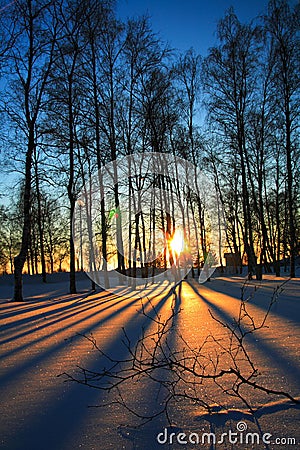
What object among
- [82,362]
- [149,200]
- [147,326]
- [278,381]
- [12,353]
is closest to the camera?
[278,381]

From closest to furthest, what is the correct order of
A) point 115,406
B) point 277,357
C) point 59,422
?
point 59,422 < point 115,406 < point 277,357

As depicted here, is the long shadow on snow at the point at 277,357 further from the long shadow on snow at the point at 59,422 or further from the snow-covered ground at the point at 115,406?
the long shadow on snow at the point at 59,422

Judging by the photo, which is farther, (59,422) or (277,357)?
(277,357)

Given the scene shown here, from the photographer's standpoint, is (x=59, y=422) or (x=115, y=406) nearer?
(x=59, y=422)

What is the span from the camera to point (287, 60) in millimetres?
15219

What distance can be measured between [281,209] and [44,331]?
2541cm

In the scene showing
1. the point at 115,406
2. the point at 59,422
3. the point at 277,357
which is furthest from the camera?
the point at 277,357

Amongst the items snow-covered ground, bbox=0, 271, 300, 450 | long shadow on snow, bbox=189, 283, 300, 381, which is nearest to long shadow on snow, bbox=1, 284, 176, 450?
snow-covered ground, bbox=0, 271, 300, 450

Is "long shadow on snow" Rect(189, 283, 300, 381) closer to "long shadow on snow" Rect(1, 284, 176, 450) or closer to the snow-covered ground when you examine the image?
the snow-covered ground

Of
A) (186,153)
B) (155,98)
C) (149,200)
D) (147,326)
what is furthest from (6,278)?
(147,326)

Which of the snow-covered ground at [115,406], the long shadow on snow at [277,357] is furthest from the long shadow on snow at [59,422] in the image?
the long shadow on snow at [277,357]

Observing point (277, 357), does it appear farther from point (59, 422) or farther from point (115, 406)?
point (59, 422)

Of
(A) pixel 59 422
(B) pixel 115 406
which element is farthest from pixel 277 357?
(A) pixel 59 422

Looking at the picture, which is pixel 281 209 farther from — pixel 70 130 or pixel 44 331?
pixel 44 331
